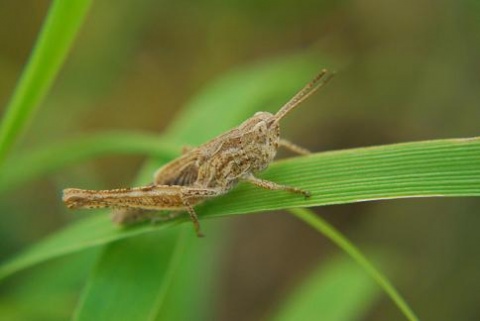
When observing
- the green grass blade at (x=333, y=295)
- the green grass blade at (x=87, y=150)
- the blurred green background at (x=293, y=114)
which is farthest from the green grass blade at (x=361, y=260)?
the blurred green background at (x=293, y=114)

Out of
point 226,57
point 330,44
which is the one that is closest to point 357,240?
point 330,44

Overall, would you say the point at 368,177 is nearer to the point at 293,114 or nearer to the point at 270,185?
the point at 270,185

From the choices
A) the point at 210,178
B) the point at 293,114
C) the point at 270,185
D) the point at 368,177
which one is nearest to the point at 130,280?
the point at 210,178

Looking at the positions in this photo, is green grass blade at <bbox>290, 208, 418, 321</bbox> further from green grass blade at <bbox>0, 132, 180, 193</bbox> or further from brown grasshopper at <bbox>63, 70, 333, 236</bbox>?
green grass blade at <bbox>0, 132, 180, 193</bbox>

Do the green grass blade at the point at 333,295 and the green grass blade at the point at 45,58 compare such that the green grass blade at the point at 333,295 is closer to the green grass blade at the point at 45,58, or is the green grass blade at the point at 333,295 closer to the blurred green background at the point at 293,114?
the blurred green background at the point at 293,114

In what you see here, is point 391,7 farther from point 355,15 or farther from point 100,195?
point 100,195
